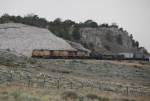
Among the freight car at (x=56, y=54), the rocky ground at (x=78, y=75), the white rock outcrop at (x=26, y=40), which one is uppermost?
the white rock outcrop at (x=26, y=40)

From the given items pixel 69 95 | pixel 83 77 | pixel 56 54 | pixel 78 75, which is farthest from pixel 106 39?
pixel 69 95

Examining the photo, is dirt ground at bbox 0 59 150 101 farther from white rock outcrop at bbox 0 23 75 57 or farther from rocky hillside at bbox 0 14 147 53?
rocky hillside at bbox 0 14 147 53

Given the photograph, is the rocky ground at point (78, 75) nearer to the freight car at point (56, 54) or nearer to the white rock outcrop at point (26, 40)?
the freight car at point (56, 54)

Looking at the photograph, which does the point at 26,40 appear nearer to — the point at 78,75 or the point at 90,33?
the point at 78,75

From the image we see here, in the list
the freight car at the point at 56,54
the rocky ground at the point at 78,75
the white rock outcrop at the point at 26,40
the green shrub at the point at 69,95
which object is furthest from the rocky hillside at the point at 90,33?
the green shrub at the point at 69,95

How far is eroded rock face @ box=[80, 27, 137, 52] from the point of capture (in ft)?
443

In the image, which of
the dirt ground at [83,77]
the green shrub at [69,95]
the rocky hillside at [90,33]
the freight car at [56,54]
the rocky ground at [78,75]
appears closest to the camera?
the green shrub at [69,95]

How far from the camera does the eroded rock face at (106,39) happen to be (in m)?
135

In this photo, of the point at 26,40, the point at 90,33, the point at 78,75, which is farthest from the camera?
the point at 90,33

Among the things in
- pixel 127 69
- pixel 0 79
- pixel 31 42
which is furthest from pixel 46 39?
pixel 0 79

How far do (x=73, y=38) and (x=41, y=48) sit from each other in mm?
55476

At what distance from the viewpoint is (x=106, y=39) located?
151 m

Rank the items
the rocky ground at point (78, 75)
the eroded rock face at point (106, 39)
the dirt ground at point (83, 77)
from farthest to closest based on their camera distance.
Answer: the eroded rock face at point (106, 39)
the rocky ground at point (78, 75)
the dirt ground at point (83, 77)

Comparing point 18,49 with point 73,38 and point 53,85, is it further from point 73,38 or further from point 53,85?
point 73,38
